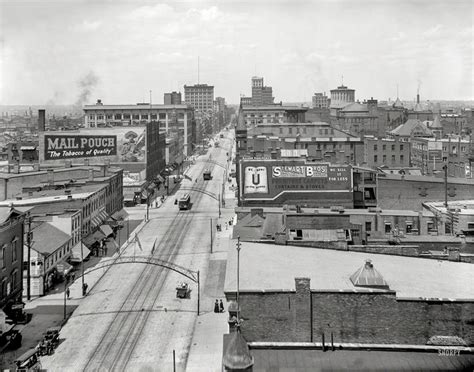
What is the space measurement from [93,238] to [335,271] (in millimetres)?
40981

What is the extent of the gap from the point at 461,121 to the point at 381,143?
96235 mm

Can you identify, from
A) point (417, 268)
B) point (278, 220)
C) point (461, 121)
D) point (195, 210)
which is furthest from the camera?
point (461, 121)

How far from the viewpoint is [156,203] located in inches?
4065

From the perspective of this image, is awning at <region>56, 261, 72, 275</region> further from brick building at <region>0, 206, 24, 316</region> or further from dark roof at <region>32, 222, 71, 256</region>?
brick building at <region>0, 206, 24, 316</region>

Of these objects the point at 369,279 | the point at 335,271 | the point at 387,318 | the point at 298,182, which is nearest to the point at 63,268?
the point at 335,271

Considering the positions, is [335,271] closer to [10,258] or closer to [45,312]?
[45,312]

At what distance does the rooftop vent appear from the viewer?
30.2m

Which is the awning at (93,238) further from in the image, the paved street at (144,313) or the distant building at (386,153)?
the distant building at (386,153)

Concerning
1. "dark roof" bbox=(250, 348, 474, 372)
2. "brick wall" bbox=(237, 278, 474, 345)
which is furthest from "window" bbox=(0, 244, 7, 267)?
"dark roof" bbox=(250, 348, 474, 372)

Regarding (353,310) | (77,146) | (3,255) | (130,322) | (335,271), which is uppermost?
(77,146)

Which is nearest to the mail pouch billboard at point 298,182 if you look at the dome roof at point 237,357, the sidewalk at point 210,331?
the sidewalk at point 210,331

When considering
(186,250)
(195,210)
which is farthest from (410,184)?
(195,210)

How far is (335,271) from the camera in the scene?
34.5m

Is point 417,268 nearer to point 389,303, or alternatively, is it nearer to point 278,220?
point 389,303
